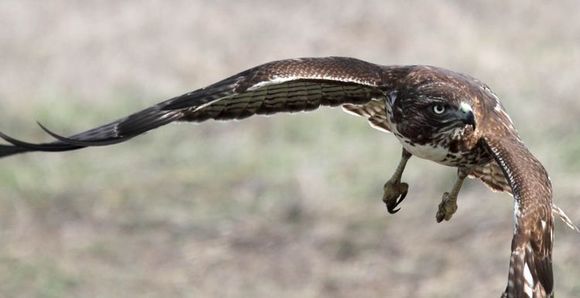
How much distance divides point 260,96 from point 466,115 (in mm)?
1233

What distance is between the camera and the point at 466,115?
8.37 meters

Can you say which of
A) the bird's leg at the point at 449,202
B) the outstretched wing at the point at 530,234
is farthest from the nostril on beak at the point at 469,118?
the outstretched wing at the point at 530,234

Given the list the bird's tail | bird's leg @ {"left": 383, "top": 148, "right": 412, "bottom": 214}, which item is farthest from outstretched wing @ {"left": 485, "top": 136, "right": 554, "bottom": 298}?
bird's leg @ {"left": 383, "top": 148, "right": 412, "bottom": 214}

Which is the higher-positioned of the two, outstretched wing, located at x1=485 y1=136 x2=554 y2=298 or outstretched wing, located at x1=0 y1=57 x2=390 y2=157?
outstretched wing, located at x1=0 y1=57 x2=390 y2=157

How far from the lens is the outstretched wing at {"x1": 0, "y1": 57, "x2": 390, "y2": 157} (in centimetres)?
825

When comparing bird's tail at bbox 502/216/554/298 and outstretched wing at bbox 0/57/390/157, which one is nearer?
bird's tail at bbox 502/216/554/298

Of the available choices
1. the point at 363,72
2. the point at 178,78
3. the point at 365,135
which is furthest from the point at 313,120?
the point at 363,72

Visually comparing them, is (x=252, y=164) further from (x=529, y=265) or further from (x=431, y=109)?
(x=529, y=265)

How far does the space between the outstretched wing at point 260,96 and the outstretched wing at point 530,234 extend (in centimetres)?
119

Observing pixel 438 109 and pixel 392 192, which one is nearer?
pixel 438 109

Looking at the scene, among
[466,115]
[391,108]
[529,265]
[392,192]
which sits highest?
[391,108]

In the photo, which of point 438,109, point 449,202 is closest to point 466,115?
point 438,109

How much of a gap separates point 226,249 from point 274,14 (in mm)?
7010

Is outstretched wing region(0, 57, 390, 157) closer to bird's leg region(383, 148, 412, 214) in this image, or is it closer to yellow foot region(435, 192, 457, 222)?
bird's leg region(383, 148, 412, 214)
